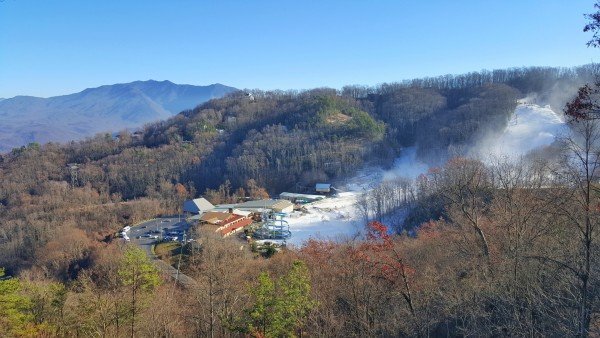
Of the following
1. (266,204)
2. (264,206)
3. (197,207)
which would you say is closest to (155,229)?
(197,207)

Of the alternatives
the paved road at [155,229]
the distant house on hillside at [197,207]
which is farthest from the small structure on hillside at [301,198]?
the paved road at [155,229]

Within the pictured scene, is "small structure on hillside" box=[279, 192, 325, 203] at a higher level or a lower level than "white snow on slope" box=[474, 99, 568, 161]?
lower

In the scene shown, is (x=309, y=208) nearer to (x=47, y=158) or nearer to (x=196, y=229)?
(x=196, y=229)

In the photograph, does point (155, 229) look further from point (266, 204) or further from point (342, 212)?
point (342, 212)

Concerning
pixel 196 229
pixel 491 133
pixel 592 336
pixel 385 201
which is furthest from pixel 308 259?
pixel 491 133

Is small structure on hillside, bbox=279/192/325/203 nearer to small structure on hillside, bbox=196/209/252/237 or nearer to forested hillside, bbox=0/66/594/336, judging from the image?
forested hillside, bbox=0/66/594/336

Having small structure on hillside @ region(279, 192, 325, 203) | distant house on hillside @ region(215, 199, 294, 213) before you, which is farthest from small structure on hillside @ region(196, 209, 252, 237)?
small structure on hillside @ region(279, 192, 325, 203)
